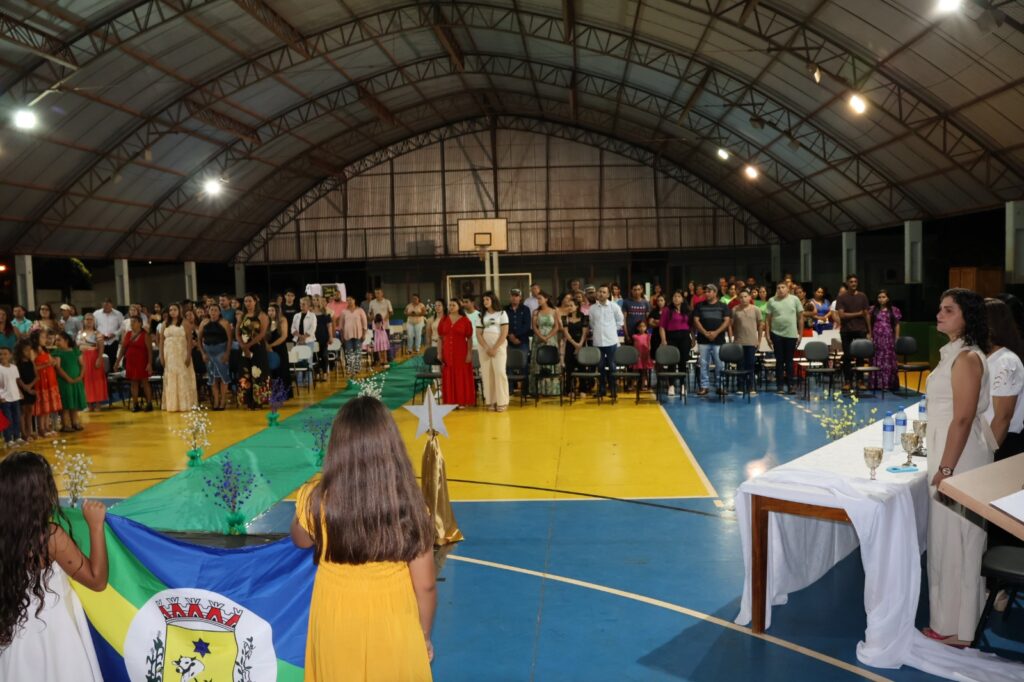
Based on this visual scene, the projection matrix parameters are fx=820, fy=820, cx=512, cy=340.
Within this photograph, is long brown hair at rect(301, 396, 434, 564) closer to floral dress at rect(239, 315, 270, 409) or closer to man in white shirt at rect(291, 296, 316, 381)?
floral dress at rect(239, 315, 270, 409)

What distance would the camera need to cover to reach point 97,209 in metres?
21.9

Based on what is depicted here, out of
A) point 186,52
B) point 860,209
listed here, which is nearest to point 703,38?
point 860,209

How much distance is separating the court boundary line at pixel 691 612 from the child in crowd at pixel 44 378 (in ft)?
23.7

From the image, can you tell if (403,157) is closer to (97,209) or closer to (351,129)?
(351,129)

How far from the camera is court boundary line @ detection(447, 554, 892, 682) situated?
386 cm

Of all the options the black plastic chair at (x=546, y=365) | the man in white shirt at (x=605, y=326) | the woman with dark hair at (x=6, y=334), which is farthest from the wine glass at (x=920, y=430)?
the woman with dark hair at (x=6, y=334)

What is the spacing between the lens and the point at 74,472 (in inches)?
203

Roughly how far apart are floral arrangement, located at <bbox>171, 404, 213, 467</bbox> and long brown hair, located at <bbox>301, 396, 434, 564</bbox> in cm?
646

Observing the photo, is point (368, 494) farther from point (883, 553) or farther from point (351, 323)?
point (351, 323)

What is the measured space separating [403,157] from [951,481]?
27.4 metres

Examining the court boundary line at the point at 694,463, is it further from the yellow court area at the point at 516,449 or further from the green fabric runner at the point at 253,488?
the green fabric runner at the point at 253,488

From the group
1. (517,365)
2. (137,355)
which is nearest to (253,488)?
(517,365)

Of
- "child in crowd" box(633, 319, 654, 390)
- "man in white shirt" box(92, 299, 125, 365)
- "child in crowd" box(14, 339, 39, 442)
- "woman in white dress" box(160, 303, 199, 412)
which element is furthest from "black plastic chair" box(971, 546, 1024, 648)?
"man in white shirt" box(92, 299, 125, 365)

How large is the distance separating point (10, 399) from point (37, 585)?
7.90 m
